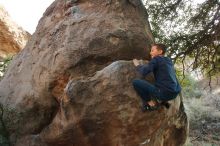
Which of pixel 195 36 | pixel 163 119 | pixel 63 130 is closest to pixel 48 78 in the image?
pixel 63 130

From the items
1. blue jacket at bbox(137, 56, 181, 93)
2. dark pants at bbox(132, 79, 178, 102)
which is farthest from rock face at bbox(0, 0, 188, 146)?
blue jacket at bbox(137, 56, 181, 93)

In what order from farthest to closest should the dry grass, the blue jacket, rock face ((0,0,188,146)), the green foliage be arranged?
the dry grass < the green foliage < rock face ((0,0,188,146)) < the blue jacket

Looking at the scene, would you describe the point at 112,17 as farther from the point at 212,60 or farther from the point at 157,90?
the point at 212,60

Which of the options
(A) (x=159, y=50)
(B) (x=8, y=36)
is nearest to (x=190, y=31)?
(A) (x=159, y=50)

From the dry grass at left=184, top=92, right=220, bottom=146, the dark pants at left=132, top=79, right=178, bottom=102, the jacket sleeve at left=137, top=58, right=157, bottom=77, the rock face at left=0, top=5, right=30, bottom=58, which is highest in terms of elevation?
the rock face at left=0, top=5, right=30, bottom=58

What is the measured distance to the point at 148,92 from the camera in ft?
23.1

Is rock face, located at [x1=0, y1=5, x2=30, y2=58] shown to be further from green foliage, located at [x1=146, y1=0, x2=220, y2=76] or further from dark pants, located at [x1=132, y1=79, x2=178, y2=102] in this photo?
dark pants, located at [x1=132, y1=79, x2=178, y2=102]

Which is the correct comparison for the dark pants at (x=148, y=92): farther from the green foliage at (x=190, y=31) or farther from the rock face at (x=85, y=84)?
the green foliage at (x=190, y=31)

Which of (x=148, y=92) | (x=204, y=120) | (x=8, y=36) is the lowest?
(x=204, y=120)

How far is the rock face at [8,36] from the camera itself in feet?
55.5

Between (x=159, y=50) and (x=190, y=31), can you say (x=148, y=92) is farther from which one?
(x=190, y=31)

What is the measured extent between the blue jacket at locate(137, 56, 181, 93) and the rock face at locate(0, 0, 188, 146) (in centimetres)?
53

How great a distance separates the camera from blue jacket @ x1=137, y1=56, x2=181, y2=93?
22.7 ft

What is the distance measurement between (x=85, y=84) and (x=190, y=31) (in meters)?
5.32
